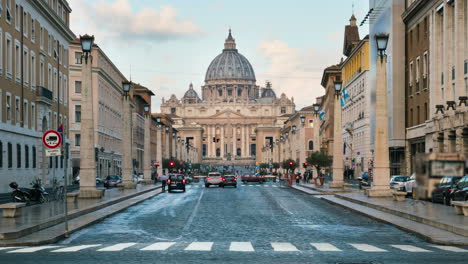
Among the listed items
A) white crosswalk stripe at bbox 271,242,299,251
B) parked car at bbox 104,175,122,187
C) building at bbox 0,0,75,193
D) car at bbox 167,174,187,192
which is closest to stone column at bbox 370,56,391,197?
building at bbox 0,0,75,193

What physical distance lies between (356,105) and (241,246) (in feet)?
263

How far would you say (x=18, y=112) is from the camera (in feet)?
159

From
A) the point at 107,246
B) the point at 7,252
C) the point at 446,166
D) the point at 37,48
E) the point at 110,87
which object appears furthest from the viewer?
the point at 110,87

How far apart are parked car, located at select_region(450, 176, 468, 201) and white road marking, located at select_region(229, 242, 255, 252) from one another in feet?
53.3

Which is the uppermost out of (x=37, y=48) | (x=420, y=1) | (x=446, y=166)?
(x=420, y=1)

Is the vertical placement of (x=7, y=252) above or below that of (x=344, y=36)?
below

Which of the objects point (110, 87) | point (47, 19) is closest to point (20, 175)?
point (47, 19)

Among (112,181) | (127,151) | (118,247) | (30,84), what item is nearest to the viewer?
(118,247)

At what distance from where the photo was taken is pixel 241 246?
16.5 metres

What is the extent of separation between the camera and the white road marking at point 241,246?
15.8m

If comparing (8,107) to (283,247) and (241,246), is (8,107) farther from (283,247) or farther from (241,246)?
(283,247)

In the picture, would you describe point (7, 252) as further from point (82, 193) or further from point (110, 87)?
point (110, 87)

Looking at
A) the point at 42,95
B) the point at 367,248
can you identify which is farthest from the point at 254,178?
the point at 367,248

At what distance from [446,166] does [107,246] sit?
12887 mm
